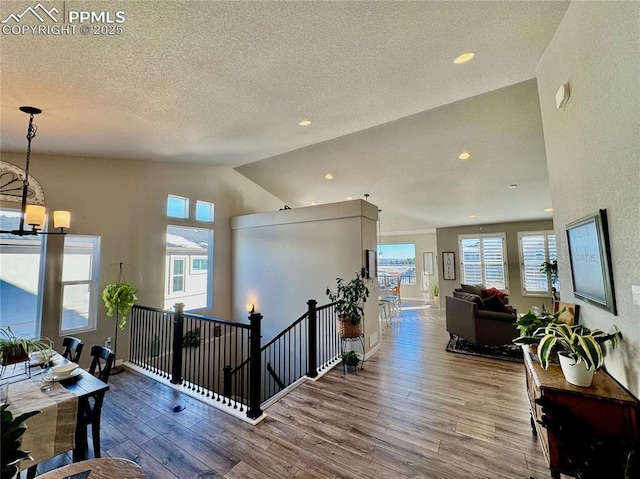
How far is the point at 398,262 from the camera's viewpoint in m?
11.6

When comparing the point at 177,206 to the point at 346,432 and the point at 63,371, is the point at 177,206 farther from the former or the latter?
the point at 346,432

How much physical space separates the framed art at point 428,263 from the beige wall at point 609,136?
863 cm

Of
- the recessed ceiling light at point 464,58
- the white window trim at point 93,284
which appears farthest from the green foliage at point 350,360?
the white window trim at point 93,284

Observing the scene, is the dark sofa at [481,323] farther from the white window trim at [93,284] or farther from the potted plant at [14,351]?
the white window trim at [93,284]

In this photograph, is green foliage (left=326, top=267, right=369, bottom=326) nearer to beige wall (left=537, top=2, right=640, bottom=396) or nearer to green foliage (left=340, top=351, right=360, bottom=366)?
green foliage (left=340, top=351, right=360, bottom=366)

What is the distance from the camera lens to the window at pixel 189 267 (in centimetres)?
543

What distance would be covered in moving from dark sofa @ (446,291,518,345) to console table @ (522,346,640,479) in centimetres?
320

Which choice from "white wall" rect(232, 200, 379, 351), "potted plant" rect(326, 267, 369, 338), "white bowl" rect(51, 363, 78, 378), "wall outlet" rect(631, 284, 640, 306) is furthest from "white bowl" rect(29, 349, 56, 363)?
"wall outlet" rect(631, 284, 640, 306)

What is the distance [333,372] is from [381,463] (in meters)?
1.84

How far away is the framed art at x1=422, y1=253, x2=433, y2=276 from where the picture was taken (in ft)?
35.3

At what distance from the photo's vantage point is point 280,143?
4.58 metres

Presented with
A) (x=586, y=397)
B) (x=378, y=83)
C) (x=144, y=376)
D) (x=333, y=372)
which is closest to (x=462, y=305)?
(x=333, y=372)

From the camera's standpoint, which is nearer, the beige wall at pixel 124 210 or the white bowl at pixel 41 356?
the white bowl at pixel 41 356

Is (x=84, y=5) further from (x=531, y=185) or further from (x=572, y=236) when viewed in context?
(x=531, y=185)
